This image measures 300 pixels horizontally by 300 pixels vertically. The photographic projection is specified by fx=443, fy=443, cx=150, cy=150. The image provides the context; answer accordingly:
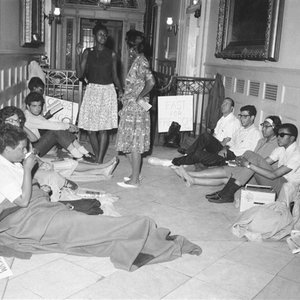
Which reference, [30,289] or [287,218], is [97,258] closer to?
[30,289]

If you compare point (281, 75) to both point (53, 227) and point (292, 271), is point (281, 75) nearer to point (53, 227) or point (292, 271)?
point (292, 271)

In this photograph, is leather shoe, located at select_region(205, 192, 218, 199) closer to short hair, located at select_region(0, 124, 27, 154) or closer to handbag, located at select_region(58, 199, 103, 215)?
handbag, located at select_region(58, 199, 103, 215)

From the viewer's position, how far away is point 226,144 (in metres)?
5.24

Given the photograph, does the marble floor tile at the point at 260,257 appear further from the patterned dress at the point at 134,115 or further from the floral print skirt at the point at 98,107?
the floral print skirt at the point at 98,107

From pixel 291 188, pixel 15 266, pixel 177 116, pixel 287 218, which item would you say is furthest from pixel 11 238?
pixel 177 116

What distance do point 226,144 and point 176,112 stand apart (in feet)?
5.23

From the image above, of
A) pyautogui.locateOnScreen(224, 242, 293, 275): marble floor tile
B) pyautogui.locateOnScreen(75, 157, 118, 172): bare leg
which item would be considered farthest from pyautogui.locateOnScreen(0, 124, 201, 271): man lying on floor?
pyautogui.locateOnScreen(75, 157, 118, 172): bare leg

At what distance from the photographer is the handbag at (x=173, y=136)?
656 centimetres

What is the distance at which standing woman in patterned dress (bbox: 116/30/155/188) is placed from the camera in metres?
4.29

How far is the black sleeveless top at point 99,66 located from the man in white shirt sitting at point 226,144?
130 centimetres

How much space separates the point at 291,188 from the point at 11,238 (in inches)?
90.7

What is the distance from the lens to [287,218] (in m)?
3.33

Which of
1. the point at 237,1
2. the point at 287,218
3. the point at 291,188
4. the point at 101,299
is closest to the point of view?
the point at 101,299

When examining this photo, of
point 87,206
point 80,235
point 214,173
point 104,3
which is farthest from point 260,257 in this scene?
point 104,3
